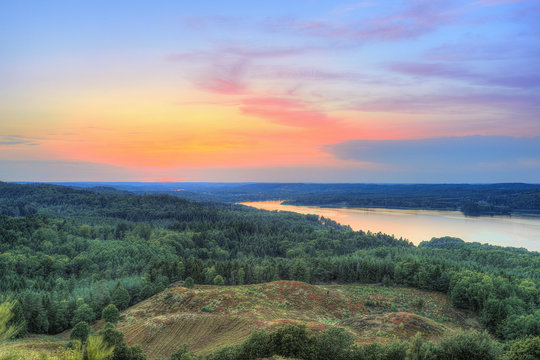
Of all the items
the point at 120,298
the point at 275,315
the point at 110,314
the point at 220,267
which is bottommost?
the point at 120,298

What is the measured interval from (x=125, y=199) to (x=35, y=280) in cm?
12748

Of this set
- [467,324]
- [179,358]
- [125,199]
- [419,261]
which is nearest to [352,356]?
[179,358]

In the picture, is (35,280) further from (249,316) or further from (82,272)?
(249,316)

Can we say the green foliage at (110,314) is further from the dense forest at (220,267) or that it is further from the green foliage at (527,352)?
the green foliage at (527,352)

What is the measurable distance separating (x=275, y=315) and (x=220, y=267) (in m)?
31.8

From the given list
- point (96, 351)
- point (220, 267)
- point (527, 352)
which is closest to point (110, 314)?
point (96, 351)

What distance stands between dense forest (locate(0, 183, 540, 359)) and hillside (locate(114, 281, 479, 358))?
544cm

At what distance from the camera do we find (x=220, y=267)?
66000mm

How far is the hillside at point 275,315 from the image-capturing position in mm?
29703

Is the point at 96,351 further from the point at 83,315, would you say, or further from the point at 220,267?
the point at 220,267

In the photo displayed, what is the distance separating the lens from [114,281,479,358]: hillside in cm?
2970

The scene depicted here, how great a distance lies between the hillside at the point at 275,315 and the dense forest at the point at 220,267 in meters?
5.44

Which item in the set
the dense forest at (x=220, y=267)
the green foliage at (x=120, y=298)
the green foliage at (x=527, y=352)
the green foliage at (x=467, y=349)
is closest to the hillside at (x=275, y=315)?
the green foliage at (x=120, y=298)

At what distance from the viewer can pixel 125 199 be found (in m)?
182
